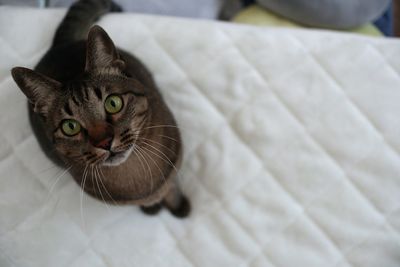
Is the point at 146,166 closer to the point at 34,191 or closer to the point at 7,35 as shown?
the point at 34,191

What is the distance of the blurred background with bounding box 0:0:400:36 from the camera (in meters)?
1.09

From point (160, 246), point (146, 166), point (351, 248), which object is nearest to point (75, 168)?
point (146, 166)

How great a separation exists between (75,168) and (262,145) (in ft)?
1.48

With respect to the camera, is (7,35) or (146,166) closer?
(146,166)

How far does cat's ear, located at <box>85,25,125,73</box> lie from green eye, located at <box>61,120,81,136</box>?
0.35ft

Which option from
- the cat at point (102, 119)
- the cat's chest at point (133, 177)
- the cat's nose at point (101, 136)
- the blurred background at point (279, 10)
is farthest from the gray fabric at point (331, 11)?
the cat's nose at point (101, 136)

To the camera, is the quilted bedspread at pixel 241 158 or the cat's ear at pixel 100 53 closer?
the cat's ear at pixel 100 53

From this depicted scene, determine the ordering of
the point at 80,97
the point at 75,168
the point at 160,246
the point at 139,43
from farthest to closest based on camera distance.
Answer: the point at 139,43
the point at 160,246
the point at 75,168
the point at 80,97

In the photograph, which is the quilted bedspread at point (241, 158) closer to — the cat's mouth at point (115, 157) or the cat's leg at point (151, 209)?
the cat's leg at point (151, 209)

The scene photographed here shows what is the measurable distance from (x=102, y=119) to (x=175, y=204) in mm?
342

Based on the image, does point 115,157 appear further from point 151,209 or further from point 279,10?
point 279,10

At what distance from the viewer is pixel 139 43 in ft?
3.34

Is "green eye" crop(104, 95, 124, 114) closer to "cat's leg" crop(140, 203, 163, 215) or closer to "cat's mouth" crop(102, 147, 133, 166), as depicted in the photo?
"cat's mouth" crop(102, 147, 133, 166)

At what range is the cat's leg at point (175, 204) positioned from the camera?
93 centimetres
